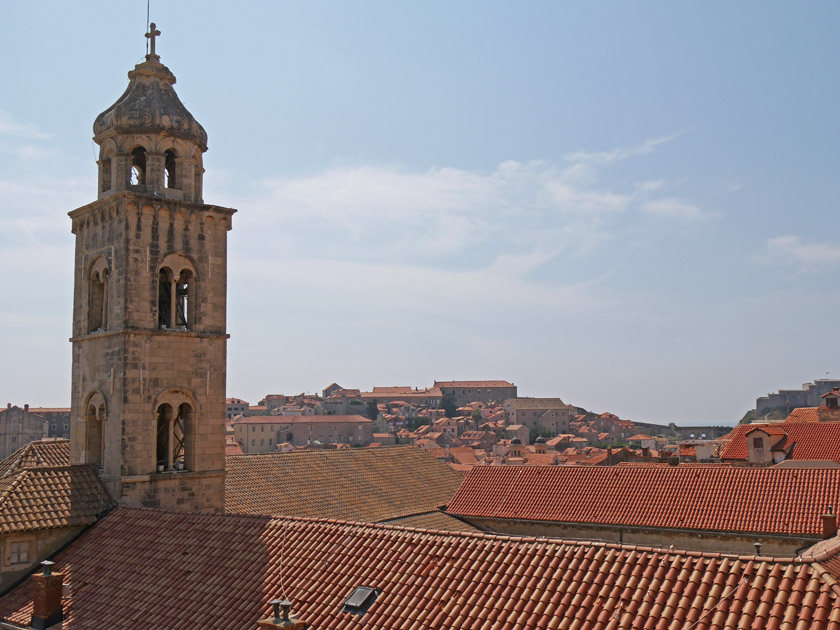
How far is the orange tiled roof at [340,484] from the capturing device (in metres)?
22.2

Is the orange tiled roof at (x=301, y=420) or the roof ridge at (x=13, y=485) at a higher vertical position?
the roof ridge at (x=13, y=485)

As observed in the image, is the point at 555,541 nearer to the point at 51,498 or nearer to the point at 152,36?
the point at 51,498

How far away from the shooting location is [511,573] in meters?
9.51

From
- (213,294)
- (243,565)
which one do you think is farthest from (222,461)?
(243,565)

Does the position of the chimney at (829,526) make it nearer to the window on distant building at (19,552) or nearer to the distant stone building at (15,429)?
the window on distant building at (19,552)

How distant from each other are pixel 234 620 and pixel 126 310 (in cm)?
753

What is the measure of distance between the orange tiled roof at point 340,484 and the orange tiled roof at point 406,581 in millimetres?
7932

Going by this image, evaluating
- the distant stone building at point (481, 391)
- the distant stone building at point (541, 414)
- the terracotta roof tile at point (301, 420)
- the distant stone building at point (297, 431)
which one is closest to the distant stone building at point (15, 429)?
the distant stone building at point (297, 431)

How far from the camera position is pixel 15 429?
85688 millimetres

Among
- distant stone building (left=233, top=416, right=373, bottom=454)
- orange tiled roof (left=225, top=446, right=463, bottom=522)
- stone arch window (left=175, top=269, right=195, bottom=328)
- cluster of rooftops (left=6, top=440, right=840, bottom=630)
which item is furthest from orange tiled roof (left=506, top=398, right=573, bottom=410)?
stone arch window (left=175, top=269, right=195, bottom=328)

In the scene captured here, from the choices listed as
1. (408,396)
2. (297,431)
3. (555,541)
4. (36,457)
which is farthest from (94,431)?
(408,396)

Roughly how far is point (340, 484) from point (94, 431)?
1011 cm

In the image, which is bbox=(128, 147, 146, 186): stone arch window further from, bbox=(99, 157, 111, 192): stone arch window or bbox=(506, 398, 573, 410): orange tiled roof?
bbox=(506, 398, 573, 410): orange tiled roof

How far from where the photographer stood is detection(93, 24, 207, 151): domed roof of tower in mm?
16500
